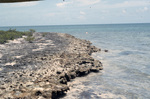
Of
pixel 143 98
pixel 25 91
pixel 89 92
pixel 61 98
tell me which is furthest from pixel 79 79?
pixel 25 91

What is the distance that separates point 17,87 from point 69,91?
3808 mm

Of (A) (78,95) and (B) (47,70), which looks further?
(B) (47,70)

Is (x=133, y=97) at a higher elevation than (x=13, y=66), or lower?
lower

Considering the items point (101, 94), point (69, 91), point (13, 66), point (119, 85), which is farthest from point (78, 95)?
point (13, 66)

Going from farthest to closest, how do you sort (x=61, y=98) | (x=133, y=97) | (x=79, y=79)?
(x=79, y=79)
(x=133, y=97)
(x=61, y=98)

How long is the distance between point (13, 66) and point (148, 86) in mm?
11901

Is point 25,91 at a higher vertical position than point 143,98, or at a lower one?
higher

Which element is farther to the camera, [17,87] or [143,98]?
[143,98]

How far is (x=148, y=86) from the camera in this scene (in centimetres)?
1380

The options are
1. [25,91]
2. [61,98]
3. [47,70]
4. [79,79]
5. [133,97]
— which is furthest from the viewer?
[79,79]

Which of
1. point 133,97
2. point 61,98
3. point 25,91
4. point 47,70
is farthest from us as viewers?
point 47,70

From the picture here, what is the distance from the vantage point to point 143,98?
1157 cm

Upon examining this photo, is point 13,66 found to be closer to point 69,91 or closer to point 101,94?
point 69,91

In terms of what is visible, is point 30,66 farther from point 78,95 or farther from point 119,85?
point 119,85
